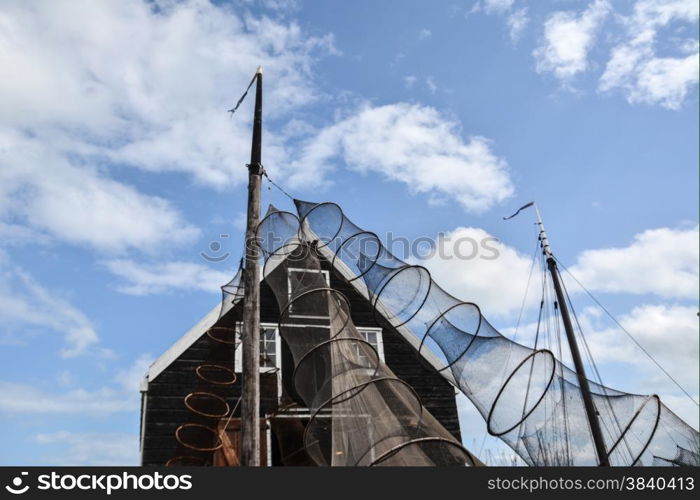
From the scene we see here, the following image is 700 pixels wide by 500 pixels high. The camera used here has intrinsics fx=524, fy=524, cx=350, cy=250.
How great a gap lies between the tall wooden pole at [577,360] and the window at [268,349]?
19.7 ft

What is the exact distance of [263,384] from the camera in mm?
10453

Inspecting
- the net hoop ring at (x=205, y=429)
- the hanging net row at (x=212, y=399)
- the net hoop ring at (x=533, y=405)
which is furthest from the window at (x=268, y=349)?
the net hoop ring at (x=533, y=405)

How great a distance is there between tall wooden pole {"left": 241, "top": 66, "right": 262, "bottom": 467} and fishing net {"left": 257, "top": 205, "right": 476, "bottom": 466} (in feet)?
1.18

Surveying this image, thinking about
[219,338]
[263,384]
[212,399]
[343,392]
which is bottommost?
[343,392]

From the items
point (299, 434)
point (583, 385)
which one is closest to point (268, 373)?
point (299, 434)

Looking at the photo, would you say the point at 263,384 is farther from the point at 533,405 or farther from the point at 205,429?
the point at 533,405

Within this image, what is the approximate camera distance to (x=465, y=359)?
7.57m

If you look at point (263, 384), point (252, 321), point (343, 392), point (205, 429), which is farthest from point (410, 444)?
point (263, 384)

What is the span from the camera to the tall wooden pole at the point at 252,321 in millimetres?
5949

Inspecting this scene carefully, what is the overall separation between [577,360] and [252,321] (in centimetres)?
730

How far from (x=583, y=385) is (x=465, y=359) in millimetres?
1700

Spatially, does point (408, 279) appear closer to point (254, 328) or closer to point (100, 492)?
point (254, 328)

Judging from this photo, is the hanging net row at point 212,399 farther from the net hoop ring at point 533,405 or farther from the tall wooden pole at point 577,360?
the tall wooden pole at point 577,360

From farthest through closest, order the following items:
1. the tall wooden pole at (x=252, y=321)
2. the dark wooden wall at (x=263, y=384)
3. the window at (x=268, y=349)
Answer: the window at (x=268, y=349) → the dark wooden wall at (x=263, y=384) → the tall wooden pole at (x=252, y=321)
